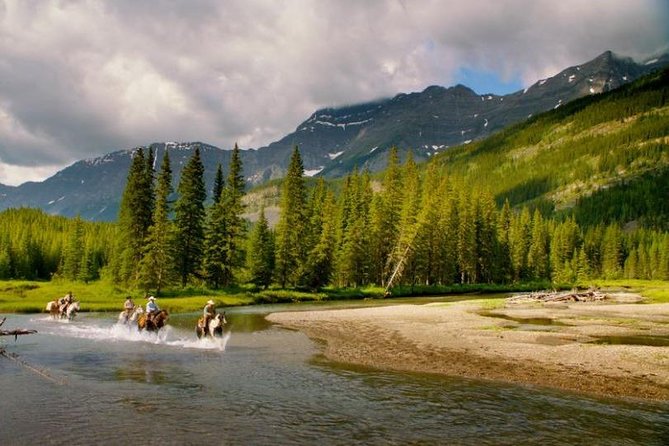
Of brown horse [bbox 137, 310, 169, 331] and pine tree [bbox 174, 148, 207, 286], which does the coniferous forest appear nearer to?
pine tree [bbox 174, 148, 207, 286]

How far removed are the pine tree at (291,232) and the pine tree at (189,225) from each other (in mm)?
12640

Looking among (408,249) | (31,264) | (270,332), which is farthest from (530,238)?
(31,264)

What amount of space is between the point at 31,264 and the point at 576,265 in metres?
159

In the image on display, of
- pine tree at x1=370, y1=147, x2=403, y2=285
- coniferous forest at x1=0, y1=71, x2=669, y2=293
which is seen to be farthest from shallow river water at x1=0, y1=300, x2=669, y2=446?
pine tree at x1=370, y1=147, x2=403, y2=285

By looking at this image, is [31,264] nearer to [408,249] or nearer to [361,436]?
[408,249]

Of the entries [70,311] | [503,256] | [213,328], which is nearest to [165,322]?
[213,328]

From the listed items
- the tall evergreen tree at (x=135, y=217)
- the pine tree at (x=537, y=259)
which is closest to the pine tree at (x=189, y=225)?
the tall evergreen tree at (x=135, y=217)

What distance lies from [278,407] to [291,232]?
221ft

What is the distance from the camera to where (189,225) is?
7800 centimetres

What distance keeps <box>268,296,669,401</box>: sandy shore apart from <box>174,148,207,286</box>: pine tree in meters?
33.4

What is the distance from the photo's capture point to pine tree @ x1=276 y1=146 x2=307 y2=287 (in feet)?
269

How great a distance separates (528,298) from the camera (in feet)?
239

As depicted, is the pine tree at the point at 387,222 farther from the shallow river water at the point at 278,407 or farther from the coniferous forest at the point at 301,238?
the shallow river water at the point at 278,407

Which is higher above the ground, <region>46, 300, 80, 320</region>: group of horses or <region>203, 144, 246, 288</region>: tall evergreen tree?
<region>203, 144, 246, 288</region>: tall evergreen tree
